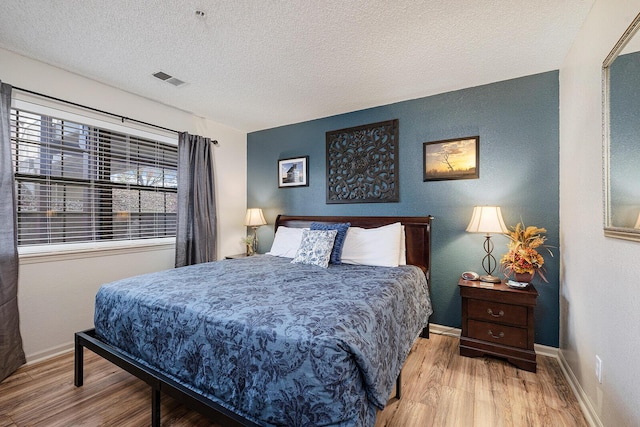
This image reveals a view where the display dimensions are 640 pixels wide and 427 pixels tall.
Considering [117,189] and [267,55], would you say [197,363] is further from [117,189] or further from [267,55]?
[117,189]

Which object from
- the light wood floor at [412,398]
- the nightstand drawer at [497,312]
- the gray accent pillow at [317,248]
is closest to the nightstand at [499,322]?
the nightstand drawer at [497,312]

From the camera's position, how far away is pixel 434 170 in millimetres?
2998

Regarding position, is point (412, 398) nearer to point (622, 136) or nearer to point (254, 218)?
point (622, 136)

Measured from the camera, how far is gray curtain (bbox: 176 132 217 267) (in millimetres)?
3436

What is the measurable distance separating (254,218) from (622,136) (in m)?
3.68

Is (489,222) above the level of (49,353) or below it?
above

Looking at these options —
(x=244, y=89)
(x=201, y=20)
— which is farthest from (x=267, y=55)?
(x=244, y=89)

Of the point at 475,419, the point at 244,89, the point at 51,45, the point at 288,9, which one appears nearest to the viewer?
the point at 475,419

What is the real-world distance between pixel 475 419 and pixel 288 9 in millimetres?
2781

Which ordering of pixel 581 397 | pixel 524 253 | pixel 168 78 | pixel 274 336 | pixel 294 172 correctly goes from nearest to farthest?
pixel 274 336
pixel 581 397
pixel 524 253
pixel 168 78
pixel 294 172

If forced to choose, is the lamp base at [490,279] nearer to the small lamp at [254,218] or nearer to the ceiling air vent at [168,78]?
the small lamp at [254,218]

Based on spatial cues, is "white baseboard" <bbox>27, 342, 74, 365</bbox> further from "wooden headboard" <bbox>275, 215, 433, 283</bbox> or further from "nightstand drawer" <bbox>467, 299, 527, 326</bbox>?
"nightstand drawer" <bbox>467, 299, 527, 326</bbox>

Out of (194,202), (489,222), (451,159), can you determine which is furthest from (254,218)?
(489,222)

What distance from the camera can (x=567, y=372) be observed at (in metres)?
2.11
